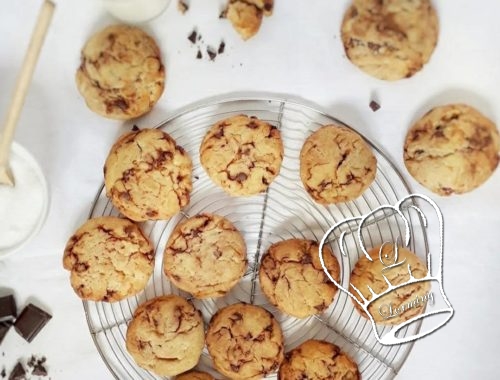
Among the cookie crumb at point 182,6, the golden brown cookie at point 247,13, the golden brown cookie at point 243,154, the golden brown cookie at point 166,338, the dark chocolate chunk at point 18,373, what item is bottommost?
the dark chocolate chunk at point 18,373

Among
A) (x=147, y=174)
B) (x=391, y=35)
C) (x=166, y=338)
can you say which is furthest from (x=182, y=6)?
(x=166, y=338)

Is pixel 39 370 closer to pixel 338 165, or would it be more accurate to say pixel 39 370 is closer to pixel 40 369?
pixel 40 369

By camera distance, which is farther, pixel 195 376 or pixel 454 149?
pixel 195 376

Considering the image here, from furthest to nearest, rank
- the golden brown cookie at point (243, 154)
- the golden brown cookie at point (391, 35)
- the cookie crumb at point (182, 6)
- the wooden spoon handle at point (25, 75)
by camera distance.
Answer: the cookie crumb at point (182, 6) < the golden brown cookie at point (243, 154) < the golden brown cookie at point (391, 35) < the wooden spoon handle at point (25, 75)

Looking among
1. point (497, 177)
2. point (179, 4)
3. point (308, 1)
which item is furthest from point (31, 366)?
point (497, 177)

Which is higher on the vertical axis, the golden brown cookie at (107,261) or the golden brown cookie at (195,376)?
the golden brown cookie at (107,261)

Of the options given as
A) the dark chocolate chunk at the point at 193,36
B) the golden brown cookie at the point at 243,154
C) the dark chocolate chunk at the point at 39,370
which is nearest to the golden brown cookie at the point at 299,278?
the golden brown cookie at the point at 243,154

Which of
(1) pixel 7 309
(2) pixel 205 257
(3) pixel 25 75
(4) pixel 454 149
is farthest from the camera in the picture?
(1) pixel 7 309

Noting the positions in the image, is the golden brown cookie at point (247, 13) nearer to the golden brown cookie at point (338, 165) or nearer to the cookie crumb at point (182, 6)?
the cookie crumb at point (182, 6)

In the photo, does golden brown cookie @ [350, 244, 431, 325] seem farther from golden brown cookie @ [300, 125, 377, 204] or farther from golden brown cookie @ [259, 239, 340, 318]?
golden brown cookie @ [300, 125, 377, 204]
